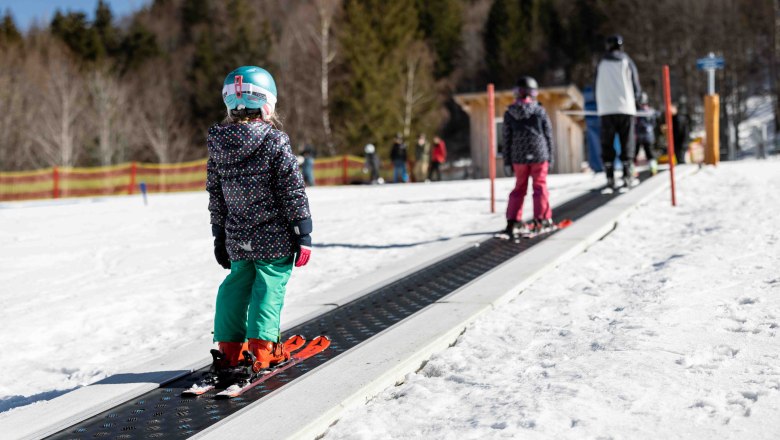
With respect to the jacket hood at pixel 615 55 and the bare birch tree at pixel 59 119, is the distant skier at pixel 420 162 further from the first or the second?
the bare birch tree at pixel 59 119

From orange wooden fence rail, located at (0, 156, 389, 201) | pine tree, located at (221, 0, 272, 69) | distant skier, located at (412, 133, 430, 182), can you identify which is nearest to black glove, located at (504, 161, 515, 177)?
distant skier, located at (412, 133, 430, 182)

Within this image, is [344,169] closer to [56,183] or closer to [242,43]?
[56,183]

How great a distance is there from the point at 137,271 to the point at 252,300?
5.18 meters

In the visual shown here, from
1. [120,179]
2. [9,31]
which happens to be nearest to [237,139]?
[120,179]

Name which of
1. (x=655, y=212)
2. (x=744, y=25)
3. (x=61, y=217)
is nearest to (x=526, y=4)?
(x=744, y=25)

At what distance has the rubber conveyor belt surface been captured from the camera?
314 centimetres

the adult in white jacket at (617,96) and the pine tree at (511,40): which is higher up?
the pine tree at (511,40)

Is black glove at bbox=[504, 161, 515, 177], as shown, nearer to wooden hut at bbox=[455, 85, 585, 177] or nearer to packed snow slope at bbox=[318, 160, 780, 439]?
packed snow slope at bbox=[318, 160, 780, 439]

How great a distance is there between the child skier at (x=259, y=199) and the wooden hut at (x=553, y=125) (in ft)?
77.2

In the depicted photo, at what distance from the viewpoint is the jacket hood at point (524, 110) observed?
302 inches

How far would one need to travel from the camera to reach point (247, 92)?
142 inches

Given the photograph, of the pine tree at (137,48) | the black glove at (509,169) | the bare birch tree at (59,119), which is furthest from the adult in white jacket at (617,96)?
the pine tree at (137,48)

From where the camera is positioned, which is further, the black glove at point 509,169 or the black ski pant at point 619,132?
the black ski pant at point 619,132

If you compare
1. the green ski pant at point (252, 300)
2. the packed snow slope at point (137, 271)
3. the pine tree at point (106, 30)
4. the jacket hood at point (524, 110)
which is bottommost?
the packed snow slope at point (137, 271)
